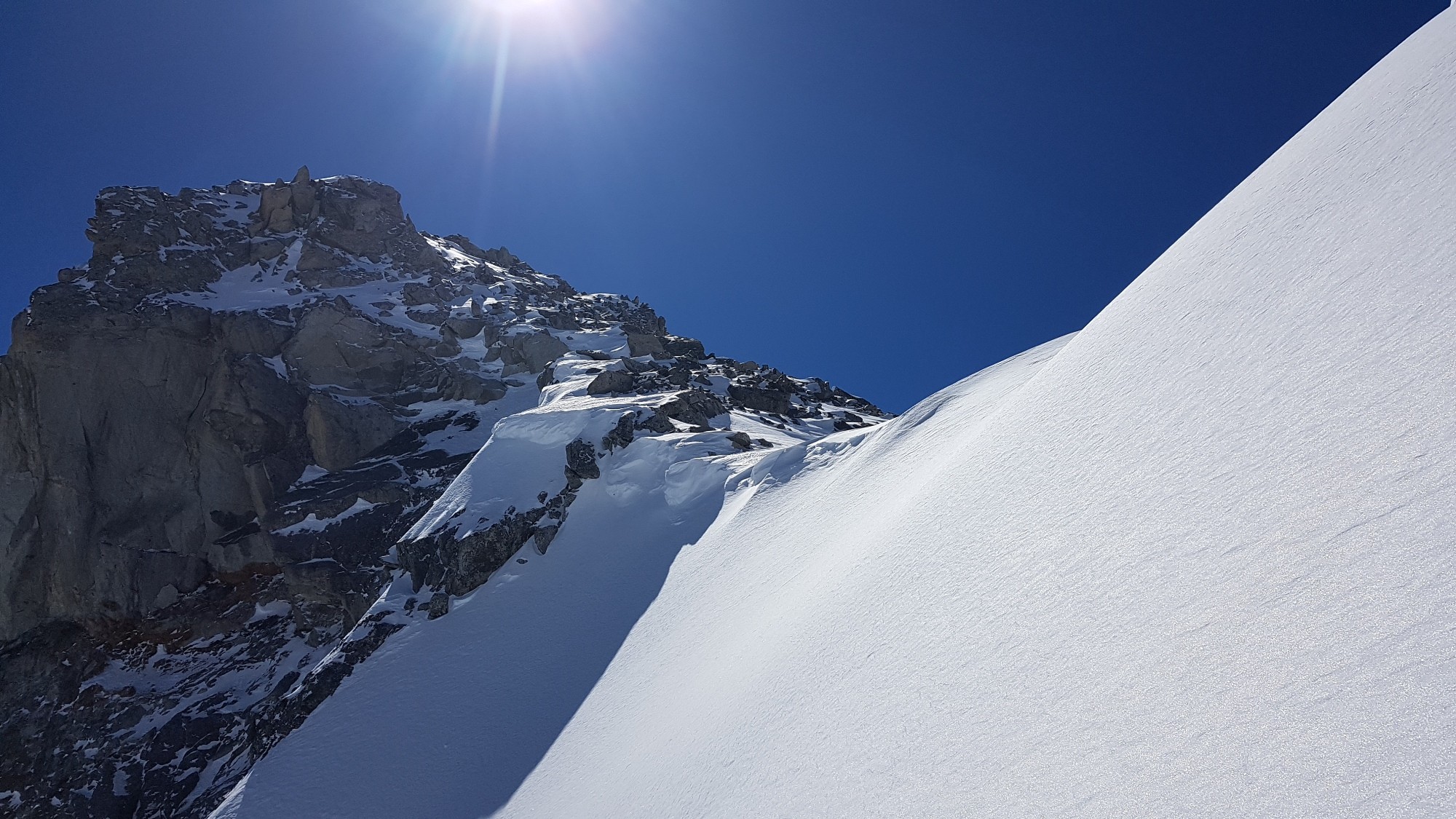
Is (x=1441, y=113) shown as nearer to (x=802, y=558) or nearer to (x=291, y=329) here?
(x=802, y=558)

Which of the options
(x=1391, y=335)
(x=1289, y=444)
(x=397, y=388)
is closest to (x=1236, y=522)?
(x=1289, y=444)

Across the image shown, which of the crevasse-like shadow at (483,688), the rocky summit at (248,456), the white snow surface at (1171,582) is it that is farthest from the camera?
the rocky summit at (248,456)

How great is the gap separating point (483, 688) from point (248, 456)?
40.6 meters

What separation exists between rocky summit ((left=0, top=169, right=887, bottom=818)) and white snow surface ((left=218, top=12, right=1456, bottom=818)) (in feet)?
42.9

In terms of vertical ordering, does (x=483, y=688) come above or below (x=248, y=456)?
below

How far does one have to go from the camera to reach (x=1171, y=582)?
441 centimetres

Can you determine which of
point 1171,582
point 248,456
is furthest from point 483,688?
point 248,456

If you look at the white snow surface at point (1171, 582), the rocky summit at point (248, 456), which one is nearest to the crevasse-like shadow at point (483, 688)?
the rocky summit at point (248, 456)

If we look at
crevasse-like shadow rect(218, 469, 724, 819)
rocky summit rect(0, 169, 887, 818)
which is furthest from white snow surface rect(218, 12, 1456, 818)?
rocky summit rect(0, 169, 887, 818)

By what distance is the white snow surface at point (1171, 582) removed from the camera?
10.1ft

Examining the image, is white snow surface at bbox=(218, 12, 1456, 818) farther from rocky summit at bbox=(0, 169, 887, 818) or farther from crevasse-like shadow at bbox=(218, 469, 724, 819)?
rocky summit at bbox=(0, 169, 887, 818)

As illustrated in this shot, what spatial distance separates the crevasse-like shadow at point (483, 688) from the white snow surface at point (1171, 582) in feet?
6.22

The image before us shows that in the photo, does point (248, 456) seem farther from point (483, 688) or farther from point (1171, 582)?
point (1171, 582)

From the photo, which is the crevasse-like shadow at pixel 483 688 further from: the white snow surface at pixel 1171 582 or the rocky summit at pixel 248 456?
the white snow surface at pixel 1171 582
